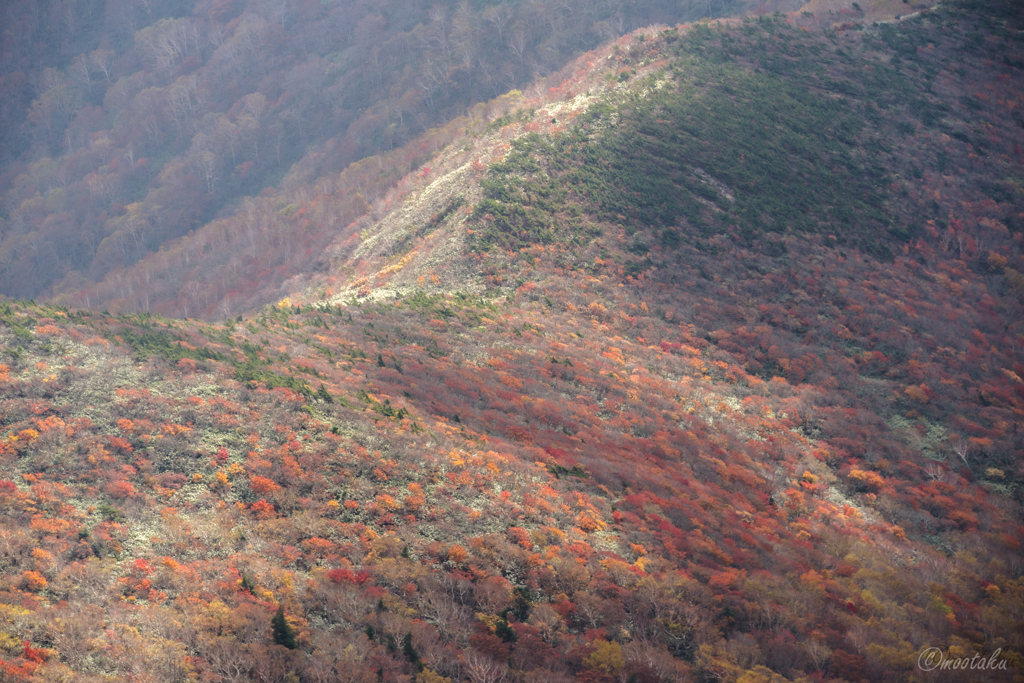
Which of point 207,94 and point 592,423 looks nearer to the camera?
point 592,423

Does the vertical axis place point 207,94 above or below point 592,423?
above

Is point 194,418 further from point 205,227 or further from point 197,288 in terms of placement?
point 205,227

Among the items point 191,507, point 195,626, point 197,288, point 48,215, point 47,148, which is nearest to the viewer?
point 195,626

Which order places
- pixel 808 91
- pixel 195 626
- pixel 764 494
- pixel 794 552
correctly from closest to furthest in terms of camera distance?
pixel 195 626 → pixel 794 552 → pixel 764 494 → pixel 808 91

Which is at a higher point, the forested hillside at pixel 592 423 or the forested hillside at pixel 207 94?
the forested hillside at pixel 207 94

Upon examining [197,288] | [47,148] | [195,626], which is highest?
[47,148]

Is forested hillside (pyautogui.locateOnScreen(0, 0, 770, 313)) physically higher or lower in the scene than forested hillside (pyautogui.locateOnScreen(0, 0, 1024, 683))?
higher

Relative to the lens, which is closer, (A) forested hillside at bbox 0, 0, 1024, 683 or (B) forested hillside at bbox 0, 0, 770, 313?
(A) forested hillside at bbox 0, 0, 1024, 683

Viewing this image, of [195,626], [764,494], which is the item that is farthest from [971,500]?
[195,626]
